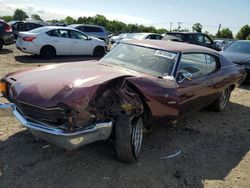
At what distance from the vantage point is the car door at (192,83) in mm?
4715

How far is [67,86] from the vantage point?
3525mm

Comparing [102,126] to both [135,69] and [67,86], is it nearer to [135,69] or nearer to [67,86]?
[67,86]

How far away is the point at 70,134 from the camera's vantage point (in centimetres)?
332

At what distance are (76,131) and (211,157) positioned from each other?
7.10ft

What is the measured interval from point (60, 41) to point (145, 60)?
9.46 m

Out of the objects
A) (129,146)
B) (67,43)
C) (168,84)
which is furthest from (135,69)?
(67,43)

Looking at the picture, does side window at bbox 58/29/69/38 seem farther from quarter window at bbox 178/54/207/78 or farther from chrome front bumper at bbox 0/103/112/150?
chrome front bumper at bbox 0/103/112/150

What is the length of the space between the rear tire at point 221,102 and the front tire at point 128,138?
9.98 ft

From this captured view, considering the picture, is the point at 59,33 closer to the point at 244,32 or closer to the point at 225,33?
the point at 244,32

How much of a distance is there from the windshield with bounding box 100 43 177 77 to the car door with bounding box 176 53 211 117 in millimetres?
209

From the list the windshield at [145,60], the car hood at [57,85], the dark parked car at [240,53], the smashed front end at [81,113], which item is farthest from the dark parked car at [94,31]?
the smashed front end at [81,113]

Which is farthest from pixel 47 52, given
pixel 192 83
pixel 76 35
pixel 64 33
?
pixel 192 83

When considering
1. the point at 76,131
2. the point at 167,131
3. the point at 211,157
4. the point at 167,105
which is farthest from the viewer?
the point at 167,131

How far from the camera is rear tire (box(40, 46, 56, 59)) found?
13.2 meters
